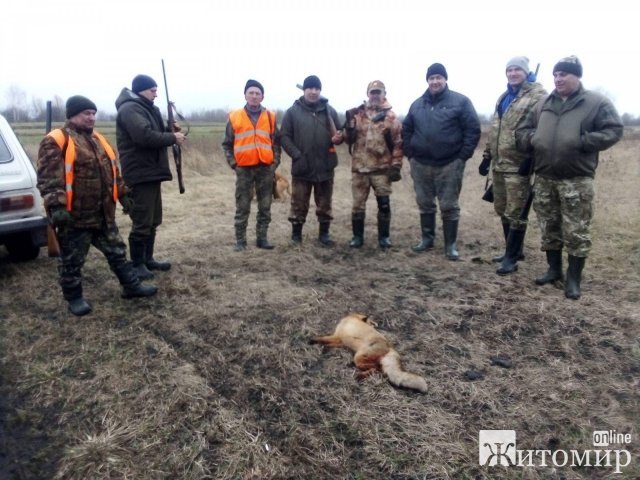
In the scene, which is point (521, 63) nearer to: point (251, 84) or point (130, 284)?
point (251, 84)

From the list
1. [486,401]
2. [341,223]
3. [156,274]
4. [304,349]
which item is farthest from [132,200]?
[341,223]

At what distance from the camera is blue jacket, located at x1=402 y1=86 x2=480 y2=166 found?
5.43m

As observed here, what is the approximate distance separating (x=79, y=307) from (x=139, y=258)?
A: 100 centimetres

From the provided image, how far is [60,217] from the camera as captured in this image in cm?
365

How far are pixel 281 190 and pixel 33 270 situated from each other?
20.1 ft

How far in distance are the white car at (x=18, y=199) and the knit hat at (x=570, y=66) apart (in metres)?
5.20

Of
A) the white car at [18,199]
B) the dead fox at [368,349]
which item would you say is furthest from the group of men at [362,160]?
the dead fox at [368,349]

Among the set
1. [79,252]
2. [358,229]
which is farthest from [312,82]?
[79,252]

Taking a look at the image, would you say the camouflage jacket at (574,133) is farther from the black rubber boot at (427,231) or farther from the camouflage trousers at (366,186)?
the camouflage trousers at (366,186)

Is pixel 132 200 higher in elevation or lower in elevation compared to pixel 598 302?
higher

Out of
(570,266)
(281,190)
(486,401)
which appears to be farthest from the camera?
(281,190)

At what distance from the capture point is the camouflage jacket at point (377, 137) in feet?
19.1

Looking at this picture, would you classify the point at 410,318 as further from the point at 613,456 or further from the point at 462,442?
Answer: the point at 613,456

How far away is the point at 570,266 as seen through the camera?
14.4ft
